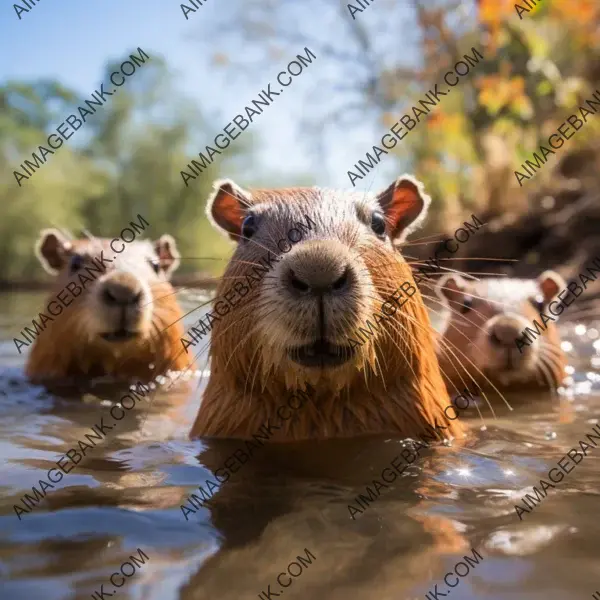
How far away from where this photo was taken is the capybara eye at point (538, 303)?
5.74 metres

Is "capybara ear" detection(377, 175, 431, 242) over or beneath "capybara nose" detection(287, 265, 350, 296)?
over

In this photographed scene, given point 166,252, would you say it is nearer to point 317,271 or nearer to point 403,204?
point 403,204

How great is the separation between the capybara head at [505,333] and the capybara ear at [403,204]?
0.86 meters

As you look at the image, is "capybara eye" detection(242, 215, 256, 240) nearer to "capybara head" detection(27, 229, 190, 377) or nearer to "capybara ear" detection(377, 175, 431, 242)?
"capybara ear" detection(377, 175, 431, 242)

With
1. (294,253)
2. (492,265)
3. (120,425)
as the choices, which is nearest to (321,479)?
(294,253)

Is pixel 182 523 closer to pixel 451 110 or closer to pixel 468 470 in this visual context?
pixel 468 470

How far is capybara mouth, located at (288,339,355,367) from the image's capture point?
3291mm

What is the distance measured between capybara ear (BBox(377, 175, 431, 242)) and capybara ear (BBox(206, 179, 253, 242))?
2.50 feet

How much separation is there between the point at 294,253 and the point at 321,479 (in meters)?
0.96

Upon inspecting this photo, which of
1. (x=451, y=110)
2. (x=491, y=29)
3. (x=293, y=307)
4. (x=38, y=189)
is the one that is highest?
(x=491, y=29)

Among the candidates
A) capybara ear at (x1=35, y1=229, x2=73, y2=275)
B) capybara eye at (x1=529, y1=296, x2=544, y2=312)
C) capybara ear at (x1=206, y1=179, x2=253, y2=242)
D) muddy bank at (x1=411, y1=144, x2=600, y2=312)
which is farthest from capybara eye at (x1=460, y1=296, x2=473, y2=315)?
muddy bank at (x1=411, y1=144, x2=600, y2=312)

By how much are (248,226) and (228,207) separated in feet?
1.39

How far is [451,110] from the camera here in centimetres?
1784

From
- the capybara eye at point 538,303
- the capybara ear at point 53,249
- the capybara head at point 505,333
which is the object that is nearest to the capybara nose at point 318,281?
the capybara head at point 505,333
